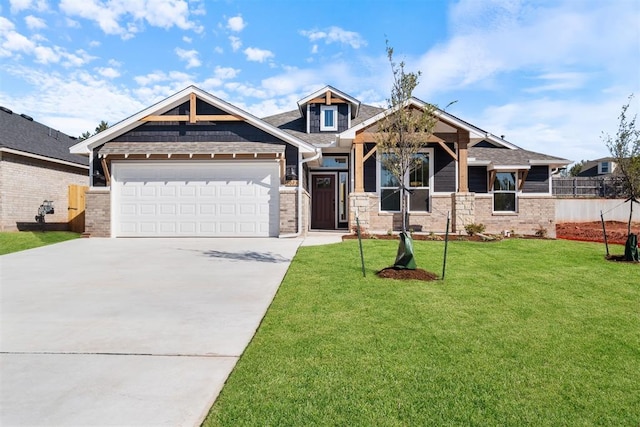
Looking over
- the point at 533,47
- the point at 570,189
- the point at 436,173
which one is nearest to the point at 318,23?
the point at 533,47

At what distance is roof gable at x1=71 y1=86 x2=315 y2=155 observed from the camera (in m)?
13.3

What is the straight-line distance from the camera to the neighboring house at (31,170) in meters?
15.1

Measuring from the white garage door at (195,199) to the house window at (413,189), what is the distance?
453 cm

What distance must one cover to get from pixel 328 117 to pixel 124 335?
14.7 m

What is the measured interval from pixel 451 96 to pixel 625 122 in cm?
647

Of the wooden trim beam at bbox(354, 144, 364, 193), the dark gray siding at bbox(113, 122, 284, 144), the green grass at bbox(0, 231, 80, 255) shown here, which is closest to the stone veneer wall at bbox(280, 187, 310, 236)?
the wooden trim beam at bbox(354, 144, 364, 193)

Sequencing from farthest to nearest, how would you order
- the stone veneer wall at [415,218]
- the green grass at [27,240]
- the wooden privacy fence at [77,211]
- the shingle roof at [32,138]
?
1. the shingle roof at [32,138]
2. the wooden privacy fence at [77,211]
3. the stone veneer wall at [415,218]
4. the green grass at [27,240]

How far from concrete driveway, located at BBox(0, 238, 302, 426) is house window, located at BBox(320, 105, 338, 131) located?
1031 centimetres

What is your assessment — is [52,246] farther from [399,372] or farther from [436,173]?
[436,173]

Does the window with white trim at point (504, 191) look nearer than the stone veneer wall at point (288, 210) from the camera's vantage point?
No

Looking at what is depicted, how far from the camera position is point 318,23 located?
11227 mm

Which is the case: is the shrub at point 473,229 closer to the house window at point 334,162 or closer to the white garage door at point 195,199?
the house window at point 334,162

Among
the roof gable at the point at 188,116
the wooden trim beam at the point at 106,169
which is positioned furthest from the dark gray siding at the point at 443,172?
the wooden trim beam at the point at 106,169

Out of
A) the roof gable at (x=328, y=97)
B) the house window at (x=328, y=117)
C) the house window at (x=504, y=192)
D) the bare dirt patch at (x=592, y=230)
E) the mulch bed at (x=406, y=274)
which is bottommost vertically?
the mulch bed at (x=406, y=274)
